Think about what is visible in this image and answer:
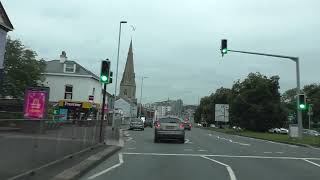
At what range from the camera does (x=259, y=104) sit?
86.3m

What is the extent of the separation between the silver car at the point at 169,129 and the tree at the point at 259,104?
176ft

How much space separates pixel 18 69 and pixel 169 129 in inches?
1044

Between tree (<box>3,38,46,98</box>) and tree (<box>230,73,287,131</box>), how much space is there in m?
40.4

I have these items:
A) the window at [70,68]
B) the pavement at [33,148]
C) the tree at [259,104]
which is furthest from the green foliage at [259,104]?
the pavement at [33,148]

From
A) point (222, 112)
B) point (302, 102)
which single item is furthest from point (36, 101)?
point (222, 112)

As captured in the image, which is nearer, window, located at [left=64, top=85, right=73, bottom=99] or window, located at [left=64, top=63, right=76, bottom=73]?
window, located at [left=64, top=85, right=73, bottom=99]

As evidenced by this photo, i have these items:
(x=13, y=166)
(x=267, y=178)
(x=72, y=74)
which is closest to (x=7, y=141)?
(x=13, y=166)

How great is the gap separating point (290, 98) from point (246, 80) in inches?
3590

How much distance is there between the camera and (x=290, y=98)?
176 metres

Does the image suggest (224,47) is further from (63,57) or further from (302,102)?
(63,57)

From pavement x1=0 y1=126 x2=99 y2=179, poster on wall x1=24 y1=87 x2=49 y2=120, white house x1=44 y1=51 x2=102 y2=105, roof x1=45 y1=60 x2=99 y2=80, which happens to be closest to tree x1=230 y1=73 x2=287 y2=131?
roof x1=45 y1=60 x2=99 y2=80

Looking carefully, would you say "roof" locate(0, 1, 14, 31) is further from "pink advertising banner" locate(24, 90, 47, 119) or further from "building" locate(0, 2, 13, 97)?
"pink advertising banner" locate(24, 90, 47, 119)

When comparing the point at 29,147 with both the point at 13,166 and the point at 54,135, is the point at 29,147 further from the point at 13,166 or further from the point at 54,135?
the point at 54,135

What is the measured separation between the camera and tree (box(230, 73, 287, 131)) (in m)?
85.5
